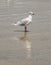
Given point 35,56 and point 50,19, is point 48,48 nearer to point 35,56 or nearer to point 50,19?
point 35,56

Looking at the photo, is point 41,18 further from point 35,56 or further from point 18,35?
point 35,56

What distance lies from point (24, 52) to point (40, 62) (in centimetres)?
131

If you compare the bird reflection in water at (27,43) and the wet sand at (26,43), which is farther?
the bird reflection in water at (27,43)

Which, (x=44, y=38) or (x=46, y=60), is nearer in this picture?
(x=46, y=60)

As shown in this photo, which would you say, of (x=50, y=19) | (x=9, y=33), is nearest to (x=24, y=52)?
(x=9, y=33)

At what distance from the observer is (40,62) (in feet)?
31.9

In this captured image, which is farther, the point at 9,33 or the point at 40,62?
the point at 9,33

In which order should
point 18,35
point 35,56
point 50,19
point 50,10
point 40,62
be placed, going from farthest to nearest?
1. point 50,10
2. point 50,19
3. point 18,35
4. point 35,56
5. point 40,62

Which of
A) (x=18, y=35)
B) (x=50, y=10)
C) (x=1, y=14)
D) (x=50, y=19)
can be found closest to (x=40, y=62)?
(x=18, y=35)

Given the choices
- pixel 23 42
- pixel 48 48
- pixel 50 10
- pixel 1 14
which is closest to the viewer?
pixel 48 48

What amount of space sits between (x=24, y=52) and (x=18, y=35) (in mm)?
2876

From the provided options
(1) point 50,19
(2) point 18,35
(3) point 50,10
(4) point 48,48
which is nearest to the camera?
(4) point 48,48

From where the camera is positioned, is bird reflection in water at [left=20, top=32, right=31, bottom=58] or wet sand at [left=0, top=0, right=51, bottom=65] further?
bird reflection in water at [left=20, top=32, right=31, bottom=58]

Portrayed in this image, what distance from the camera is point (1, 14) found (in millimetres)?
19266
